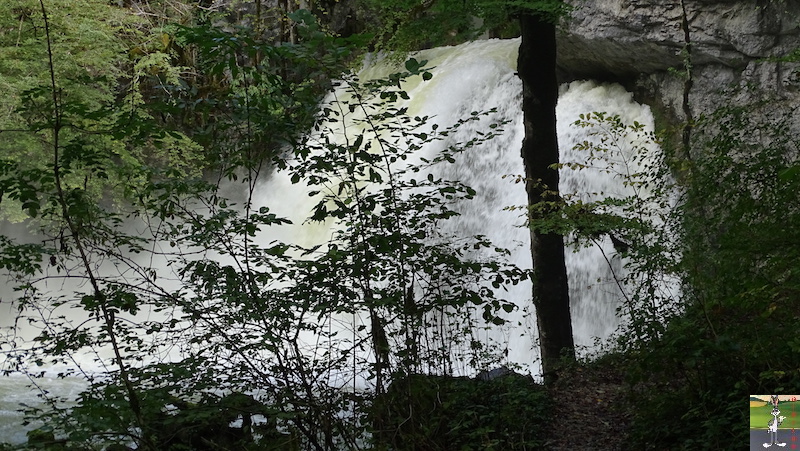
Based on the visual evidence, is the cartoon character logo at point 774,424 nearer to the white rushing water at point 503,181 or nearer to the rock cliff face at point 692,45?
the white rushing water at point 503,181

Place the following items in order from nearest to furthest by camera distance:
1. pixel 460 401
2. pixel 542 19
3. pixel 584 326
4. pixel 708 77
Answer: pixel 460 401, pixel 542 19, pixel 584 326, pixel 708 77

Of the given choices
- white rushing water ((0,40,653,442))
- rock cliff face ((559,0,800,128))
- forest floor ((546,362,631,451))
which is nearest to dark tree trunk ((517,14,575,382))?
forest floor ((546,362,631,451))

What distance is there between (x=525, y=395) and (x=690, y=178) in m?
1.93

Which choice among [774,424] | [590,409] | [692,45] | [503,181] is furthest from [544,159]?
[692,45]

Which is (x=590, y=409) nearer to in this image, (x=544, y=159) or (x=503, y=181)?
(x=544, y=159)

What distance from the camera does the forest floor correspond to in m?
4.44

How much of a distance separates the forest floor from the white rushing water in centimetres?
141

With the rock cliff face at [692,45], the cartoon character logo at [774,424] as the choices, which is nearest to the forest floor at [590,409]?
the cartoon character logo at [774,424]

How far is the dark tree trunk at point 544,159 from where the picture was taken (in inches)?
238

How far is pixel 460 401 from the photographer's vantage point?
4.57m

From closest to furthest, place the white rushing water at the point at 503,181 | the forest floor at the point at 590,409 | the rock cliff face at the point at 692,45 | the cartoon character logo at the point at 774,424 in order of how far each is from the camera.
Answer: the cartoon character logo at the point at 774,424 → the forest floor at the point at 590,409 → the white rushing water at the point at 503,181 → the rock cliff face at the point at 692,45

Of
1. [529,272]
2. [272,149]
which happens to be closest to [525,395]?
[529,272]

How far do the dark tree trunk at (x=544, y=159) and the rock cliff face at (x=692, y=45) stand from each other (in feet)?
12.4

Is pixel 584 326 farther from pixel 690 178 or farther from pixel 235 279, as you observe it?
pixel 235 279
